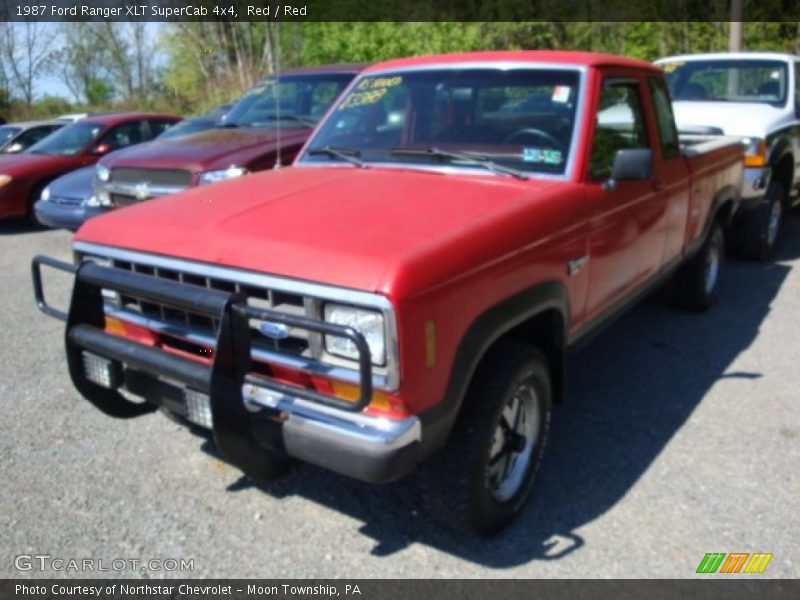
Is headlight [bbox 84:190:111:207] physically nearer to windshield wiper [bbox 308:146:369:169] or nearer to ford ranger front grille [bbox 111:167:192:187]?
ford ranger front grille [bbox 111:167:192:187]

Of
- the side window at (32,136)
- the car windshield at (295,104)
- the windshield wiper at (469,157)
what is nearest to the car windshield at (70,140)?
the side window at (32,136)

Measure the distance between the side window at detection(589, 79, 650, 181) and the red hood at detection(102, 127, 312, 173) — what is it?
3.24 metres

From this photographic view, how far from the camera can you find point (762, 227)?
23.7 feet

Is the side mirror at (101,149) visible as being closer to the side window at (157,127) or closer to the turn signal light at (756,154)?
the side window at (157,127)

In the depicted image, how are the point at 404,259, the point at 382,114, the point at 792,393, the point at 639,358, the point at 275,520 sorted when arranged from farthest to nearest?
1. the point at 639,358
2. the point at 792,393
3. the point at 382,114
4. the point at 275,520
5. the point at 404,259

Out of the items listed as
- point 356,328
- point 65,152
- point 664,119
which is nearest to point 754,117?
point 664,119

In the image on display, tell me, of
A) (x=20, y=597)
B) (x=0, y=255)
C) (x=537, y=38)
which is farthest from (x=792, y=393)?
(x=537, y=38)

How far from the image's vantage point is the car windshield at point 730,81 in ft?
26.1

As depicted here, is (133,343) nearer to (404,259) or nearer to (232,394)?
(232,394)

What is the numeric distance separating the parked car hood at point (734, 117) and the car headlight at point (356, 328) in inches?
220

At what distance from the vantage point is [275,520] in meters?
3.34

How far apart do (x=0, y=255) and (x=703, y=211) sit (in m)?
7.42

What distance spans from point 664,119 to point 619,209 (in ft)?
4.03

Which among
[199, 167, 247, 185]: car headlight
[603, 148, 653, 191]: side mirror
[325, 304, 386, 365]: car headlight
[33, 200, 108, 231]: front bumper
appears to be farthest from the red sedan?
[325, 304, 386, 365]: car headlight
